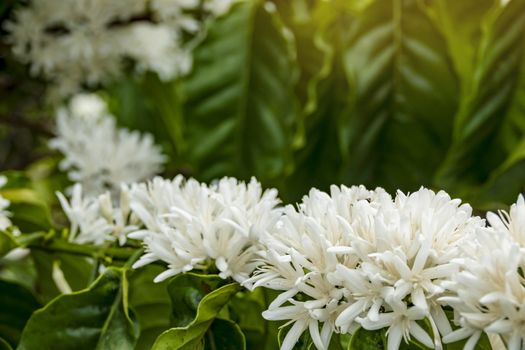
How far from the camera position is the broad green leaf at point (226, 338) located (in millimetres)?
346

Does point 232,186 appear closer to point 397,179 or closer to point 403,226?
point 403,226

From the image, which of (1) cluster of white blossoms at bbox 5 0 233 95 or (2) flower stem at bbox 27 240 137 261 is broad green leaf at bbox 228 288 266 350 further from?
(1) cluster of white blossoms at bbox 5 0 233 95

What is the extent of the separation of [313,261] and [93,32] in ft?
1.69

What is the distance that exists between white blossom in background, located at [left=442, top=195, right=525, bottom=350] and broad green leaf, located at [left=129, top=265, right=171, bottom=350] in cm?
26

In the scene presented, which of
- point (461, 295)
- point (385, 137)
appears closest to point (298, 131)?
point (385, 137)

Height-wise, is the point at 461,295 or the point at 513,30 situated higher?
the point at 513,30

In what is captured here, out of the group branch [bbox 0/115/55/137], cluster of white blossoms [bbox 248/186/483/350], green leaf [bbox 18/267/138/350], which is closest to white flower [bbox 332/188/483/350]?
cluster of white blossoms [bbox 248/186/483/350]

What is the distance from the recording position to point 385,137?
0.62 m

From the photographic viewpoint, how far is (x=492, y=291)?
25 centimetres

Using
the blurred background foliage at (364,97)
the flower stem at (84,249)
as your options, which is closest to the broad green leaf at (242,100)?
the blurred background foliage at (364,97)

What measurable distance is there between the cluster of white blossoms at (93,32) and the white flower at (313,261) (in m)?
0.48

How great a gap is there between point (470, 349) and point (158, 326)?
0.29m

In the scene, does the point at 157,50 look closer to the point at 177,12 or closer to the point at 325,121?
the point at 177,12

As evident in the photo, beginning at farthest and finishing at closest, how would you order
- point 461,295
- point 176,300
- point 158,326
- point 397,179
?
point 397,179 < point 158,326 < point 176,300 < point 461,295
